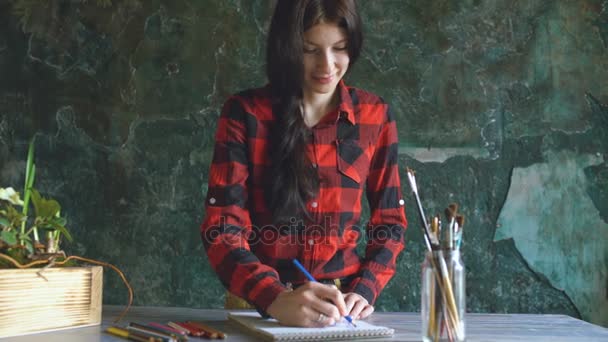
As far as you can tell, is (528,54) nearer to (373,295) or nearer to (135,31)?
(373,295)

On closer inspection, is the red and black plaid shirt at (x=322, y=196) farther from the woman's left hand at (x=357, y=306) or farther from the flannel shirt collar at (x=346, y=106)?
the woman's left hand at (x=357, y=306)

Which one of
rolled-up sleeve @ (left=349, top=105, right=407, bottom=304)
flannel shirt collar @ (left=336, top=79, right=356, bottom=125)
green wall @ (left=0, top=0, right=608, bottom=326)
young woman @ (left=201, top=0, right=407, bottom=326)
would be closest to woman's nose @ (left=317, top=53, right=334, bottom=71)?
young woman @ (left=201, top=0, right=407, bottom=326)

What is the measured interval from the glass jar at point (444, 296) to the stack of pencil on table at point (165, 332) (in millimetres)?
408

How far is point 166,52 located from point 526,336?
7.21ft

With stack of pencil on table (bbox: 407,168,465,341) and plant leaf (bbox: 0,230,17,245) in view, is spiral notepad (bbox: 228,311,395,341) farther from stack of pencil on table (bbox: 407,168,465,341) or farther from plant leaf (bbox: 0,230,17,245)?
plant leaf (bbox: 0,230,17,245)

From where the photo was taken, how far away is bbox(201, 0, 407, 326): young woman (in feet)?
5.33

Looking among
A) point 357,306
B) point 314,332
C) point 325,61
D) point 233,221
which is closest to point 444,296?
point 314,332

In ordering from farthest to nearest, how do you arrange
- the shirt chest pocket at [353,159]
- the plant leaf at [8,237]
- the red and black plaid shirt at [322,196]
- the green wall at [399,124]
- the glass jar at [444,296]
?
1. the green wall at [399,124]
2. the shirt chest pocket at [353,159]
3. the red and black plaid shirt at [322,196]
4. the plant leaf at [8,237]
5. the glass jar at [444,296]

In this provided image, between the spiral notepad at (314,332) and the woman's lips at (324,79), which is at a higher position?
the woman's lips at (324,79)

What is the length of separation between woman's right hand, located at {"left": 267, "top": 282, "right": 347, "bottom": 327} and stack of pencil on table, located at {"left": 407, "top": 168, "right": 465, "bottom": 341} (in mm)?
222

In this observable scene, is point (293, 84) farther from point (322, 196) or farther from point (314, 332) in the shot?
point (314, 332)

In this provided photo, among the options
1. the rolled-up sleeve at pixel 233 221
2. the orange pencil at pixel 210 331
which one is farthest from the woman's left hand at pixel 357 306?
the orange pencil at pixel 210 331

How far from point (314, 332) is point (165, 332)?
288 mm

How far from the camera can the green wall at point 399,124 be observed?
104 inches
